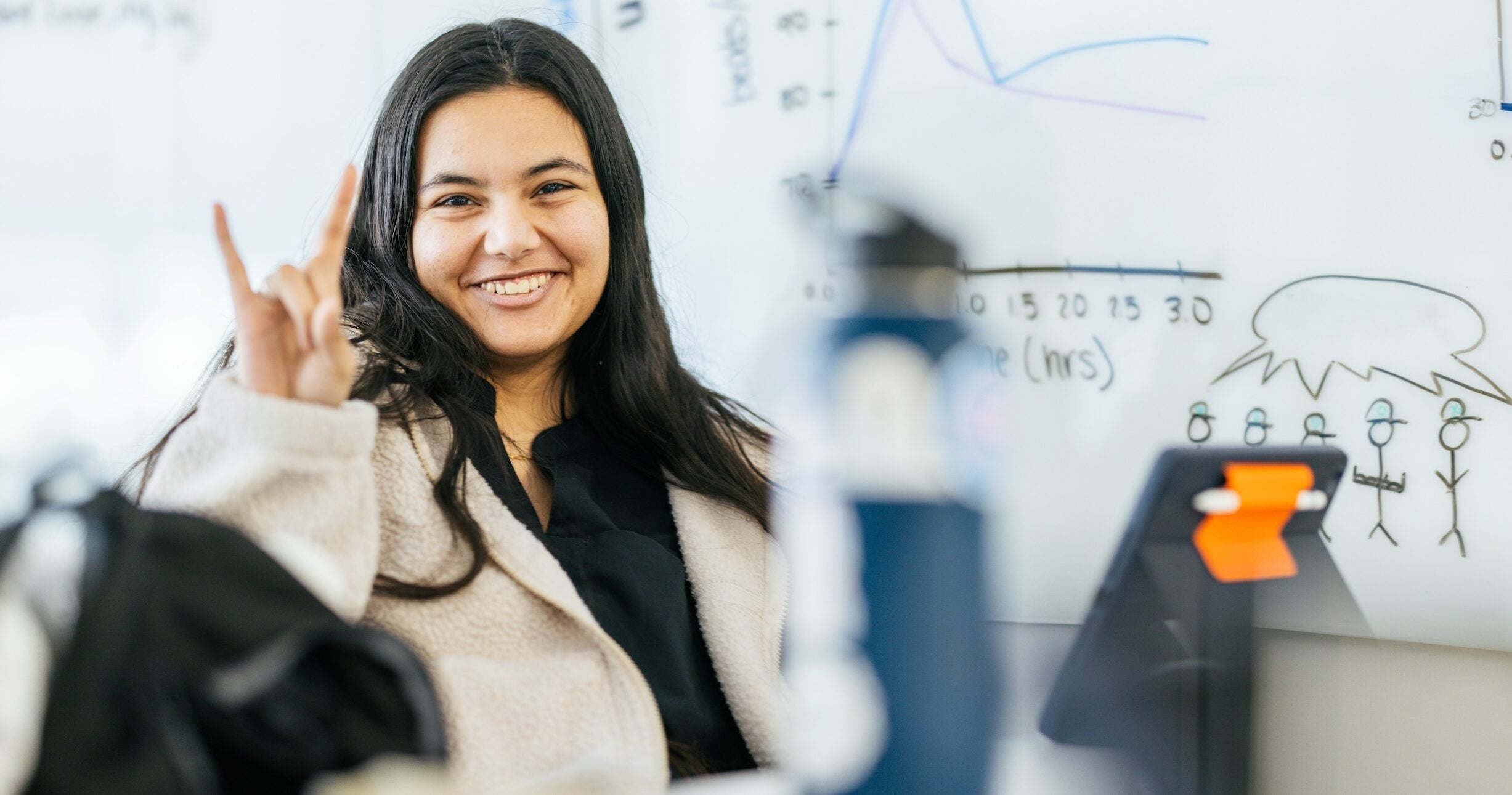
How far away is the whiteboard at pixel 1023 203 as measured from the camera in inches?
37.0

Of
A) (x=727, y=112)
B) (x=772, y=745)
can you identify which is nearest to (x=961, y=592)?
(x=772, y=745)

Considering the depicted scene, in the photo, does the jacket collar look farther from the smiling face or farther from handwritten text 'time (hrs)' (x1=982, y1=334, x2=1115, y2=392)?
A: handwritten text 'time (hrs)' (x1=982, y1=334, x2=1115, y2=392)

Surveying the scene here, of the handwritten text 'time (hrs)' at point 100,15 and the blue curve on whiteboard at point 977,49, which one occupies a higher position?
the handwritten text 'time (hrs)' at point 100,15

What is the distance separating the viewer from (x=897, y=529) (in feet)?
1.38

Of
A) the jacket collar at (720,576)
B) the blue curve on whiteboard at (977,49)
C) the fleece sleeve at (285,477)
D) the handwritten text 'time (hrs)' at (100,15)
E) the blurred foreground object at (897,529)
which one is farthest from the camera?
the handwritten text 'time (hrs)' at (100,15)

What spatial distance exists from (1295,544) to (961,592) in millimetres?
266

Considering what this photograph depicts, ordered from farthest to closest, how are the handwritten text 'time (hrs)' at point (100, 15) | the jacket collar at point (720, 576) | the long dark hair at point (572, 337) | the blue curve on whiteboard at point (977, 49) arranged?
the handwritten text 'time (hrs)' at point (100, 15) → the blue curve on whiteboard at point (977, 49) → the long dark hair at point (572, 337) → the jacket collar at point (720, 576)

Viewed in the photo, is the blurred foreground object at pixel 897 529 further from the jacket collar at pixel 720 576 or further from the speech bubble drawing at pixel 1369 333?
the speech bubble drawing at pixel 1369 333

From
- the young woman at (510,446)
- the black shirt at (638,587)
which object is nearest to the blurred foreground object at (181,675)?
the young woman at (510,446)

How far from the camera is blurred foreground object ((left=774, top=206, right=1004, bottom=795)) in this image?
1.36 feet

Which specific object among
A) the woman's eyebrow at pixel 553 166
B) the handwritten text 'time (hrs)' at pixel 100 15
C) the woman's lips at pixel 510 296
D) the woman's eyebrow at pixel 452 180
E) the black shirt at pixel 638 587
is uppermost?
the handwritten text 'time (hrs)' at pixel 100 15

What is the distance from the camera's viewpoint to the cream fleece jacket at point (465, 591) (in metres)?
0.70

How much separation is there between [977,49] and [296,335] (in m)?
0.75

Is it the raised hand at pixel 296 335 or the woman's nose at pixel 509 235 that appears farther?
the woman's nose at pixel 509 235
